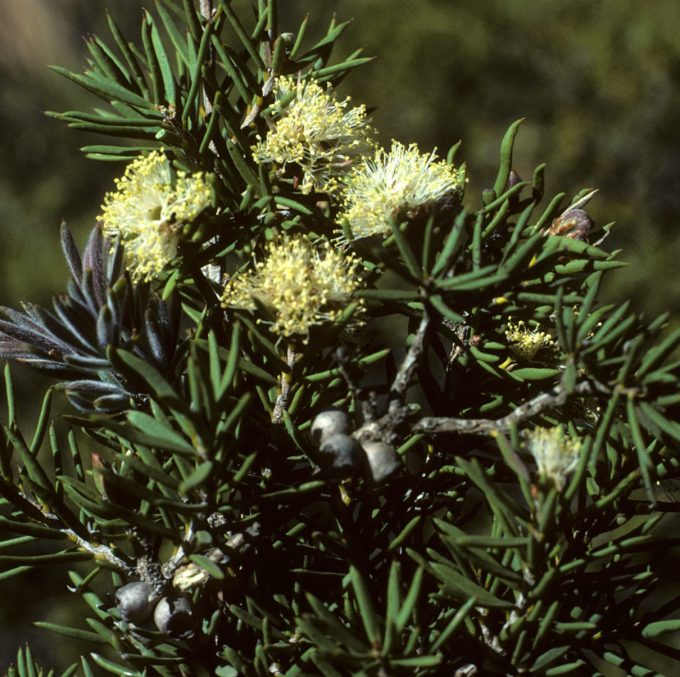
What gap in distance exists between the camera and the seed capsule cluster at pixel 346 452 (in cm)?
31

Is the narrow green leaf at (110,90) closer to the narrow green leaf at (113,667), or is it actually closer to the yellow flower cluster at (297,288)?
the yellow flower cluster at (297,288)

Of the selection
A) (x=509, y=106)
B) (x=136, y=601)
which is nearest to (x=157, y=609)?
(x=136, y=601)

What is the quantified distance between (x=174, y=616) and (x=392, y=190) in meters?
0.24

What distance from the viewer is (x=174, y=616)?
0.33m

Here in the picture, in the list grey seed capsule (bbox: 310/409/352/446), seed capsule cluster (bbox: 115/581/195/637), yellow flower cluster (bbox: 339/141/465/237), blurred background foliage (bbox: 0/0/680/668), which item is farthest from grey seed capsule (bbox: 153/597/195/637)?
blurred background foliage (bbox: 0/0/680/668)

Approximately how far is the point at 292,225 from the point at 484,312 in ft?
0.38

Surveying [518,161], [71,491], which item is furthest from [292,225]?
[518,161]

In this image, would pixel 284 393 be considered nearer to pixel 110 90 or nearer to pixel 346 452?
pixel 346 452

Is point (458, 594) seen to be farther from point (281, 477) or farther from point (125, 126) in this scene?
point (125, 126)

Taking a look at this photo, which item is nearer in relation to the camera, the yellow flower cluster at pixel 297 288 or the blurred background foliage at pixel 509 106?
the yellow flower cluster at pixel 297 288

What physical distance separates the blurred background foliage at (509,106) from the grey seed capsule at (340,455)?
1.85 m

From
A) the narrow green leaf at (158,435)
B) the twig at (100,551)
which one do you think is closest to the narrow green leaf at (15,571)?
the twig at (100,551)

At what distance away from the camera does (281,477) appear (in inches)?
15.0

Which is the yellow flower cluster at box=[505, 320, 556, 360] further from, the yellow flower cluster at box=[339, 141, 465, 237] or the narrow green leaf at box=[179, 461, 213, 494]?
the narrow green leaf at box=[179, 461, 213, 494]
